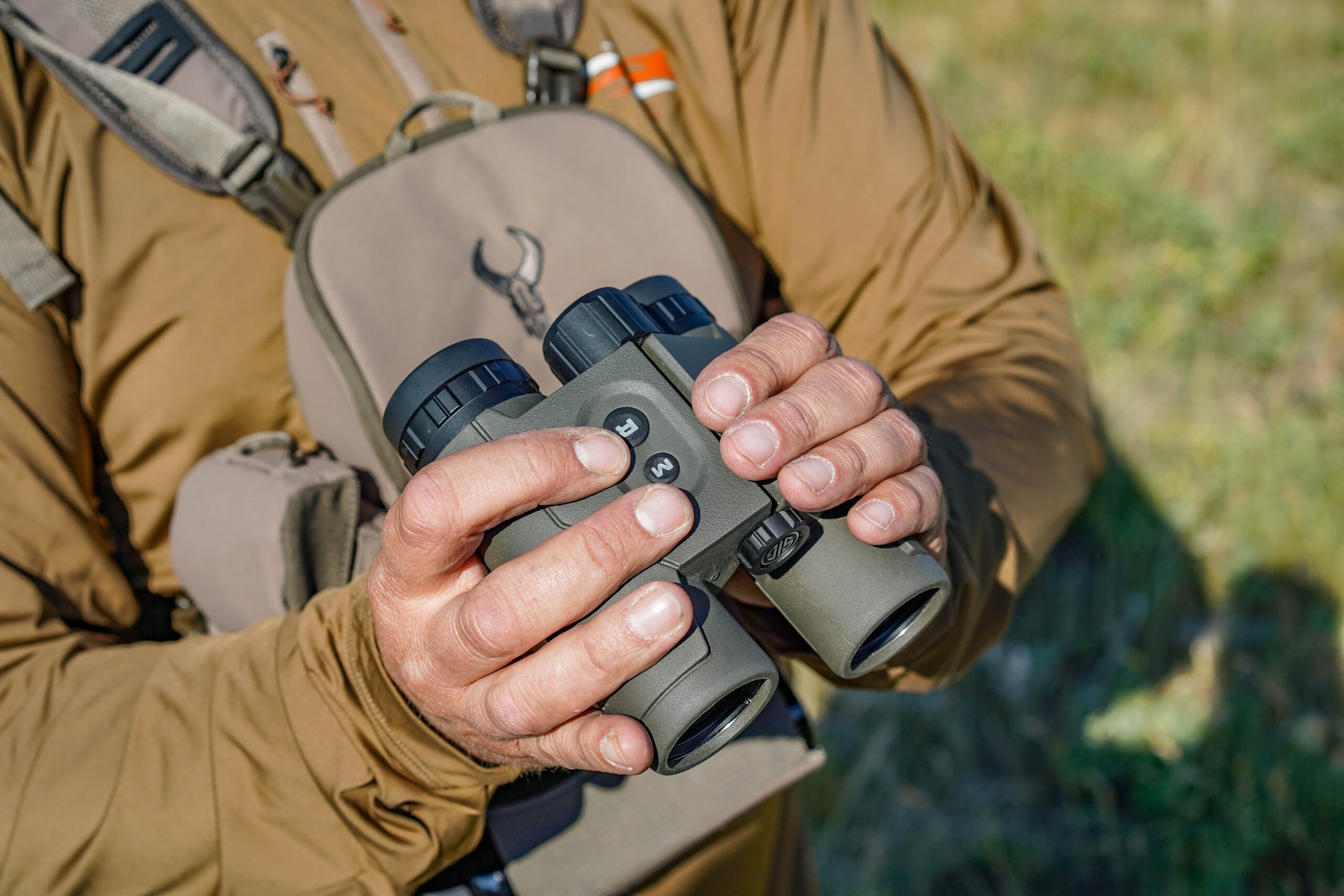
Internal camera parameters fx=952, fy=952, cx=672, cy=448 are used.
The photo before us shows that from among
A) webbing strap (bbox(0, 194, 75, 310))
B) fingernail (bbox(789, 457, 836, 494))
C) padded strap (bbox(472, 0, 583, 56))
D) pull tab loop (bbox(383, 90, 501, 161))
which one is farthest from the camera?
padded strap (bbox(472, 0, 583, 56))

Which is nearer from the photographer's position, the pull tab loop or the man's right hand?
the man's right hand

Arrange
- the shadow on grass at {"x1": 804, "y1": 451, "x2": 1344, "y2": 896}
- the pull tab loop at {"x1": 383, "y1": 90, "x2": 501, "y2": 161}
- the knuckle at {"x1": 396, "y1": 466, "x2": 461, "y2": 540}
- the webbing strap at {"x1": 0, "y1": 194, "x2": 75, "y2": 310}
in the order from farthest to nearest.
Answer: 1. the shadow on grass at {"x1": 804, "y1": 451, "x2": 1344, "y2": 896}
2. the pull tab loop at {"x1": 383, "y1": 90, "x2": 501, "y2": 161}
3. the webbing strap at {"x1": 0, "y1": 194, "x2": 75, "y2": 310}
4. the knuckle at {"x1": 396, "y1": 466, "x2": 461, "y2": 540}

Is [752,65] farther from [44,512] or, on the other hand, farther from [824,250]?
[44,512]

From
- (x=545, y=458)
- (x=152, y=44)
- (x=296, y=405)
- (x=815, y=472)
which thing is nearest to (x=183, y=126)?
(x=152, y=44)

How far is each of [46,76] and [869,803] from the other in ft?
8.94

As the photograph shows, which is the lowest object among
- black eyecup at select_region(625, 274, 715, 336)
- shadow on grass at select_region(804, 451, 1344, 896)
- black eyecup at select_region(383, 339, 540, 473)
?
shadow on grass at select_region(804, 451, 1344, 896)

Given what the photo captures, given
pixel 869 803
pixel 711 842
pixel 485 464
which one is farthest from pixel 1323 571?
pixel 485 464

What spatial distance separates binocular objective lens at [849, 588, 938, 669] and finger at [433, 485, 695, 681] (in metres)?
0.32

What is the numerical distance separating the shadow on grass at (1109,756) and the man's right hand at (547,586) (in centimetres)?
210

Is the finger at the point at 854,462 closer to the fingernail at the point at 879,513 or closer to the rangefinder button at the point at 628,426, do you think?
the fingernail at the point at 879,513

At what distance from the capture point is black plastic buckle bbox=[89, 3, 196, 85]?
135cm

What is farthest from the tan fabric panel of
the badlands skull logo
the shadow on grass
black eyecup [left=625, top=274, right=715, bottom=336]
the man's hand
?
the shadow on grass

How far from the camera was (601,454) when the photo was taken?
1.04 meters

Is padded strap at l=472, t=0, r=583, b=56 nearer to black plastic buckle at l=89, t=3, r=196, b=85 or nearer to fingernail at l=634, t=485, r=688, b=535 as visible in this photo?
black plastic buckle at l=89, t=3, r=196, b=85
